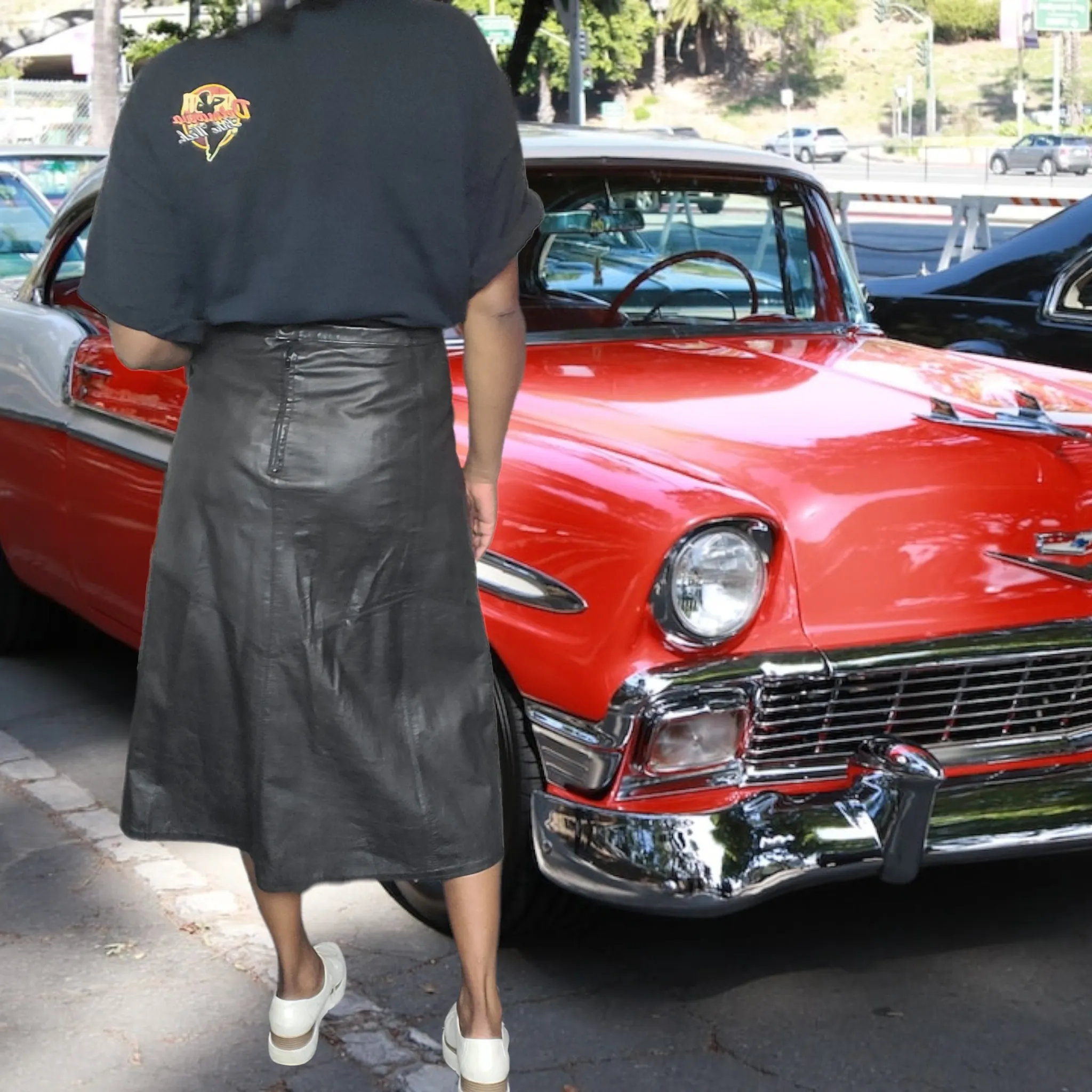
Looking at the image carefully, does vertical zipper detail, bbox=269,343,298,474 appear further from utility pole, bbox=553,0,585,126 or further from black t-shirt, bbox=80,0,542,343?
utility pole, bbox=553,0,585,126

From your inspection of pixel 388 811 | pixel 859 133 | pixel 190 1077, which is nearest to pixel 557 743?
pixel 388 811

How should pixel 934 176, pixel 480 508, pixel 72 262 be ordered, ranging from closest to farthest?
pixel 480 508 → pixel 72 262 → pixel 934 176

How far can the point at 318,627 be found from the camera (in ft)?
7.85

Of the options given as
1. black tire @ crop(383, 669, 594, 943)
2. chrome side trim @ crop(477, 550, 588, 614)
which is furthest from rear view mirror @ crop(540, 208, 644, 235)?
black tire @ crop(383, 669, 594, 943)

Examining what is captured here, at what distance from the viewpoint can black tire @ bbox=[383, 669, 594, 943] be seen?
307cm

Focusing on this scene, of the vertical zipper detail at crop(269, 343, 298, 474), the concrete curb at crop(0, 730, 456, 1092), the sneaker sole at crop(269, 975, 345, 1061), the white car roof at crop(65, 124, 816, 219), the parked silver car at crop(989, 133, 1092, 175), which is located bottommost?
the parked silver car at crop(989, 133, 1092, 175)

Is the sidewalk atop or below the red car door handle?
below

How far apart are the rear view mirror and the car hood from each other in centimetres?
59

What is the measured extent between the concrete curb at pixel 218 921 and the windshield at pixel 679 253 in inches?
56.6

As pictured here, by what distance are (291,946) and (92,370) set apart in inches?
82.1

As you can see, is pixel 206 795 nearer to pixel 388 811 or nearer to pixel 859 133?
pixel 388 811

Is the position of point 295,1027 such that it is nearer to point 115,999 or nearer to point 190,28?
point 115,999

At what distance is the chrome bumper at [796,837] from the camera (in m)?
2.83

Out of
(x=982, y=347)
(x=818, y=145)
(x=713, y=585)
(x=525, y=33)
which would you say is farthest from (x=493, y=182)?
(x=818, y=145)
